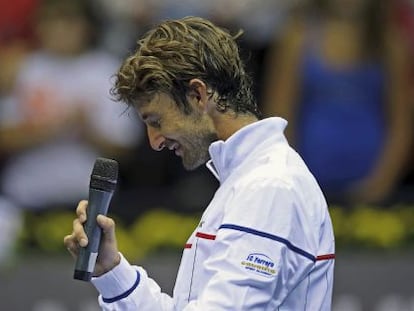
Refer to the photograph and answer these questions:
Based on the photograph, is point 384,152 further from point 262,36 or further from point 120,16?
point 120,16

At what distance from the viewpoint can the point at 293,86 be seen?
24.5 feet

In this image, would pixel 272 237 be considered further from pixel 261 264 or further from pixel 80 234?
pixel 80 234

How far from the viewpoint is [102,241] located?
4.07 meters

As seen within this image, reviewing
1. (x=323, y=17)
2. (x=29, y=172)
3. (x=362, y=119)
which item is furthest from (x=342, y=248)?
(x=29, y=172)

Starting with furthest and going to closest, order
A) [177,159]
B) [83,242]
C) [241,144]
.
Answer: [177,159], [241,144], [83,242]

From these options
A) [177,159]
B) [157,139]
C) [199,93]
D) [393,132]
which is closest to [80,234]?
[157,139]

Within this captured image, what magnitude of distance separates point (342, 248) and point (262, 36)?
1477mm

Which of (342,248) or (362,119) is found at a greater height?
(362,119)

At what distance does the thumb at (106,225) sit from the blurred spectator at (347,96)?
341 cm

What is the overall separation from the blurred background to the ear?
314cm

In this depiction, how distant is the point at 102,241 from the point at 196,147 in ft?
1.34

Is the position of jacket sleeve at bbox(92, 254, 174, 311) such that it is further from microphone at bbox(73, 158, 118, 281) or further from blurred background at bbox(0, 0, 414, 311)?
blurred background at bbox(0, 0, 414, 311)

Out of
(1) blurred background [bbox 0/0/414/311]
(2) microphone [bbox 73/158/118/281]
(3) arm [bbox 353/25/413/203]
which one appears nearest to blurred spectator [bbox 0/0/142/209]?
(1) blurred background [bbox 0/0/414/311]

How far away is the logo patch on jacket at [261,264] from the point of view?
3.65 m
